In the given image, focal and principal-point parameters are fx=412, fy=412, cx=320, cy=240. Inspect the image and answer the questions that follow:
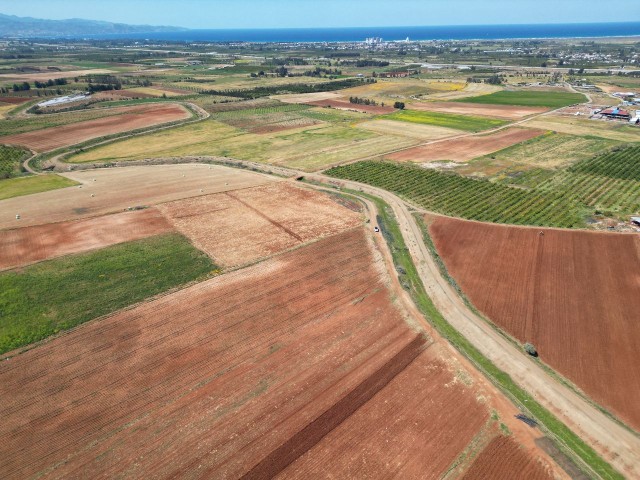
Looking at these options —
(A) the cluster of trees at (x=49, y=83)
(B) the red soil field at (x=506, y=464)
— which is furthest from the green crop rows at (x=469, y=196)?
(A) the cluster of trees at (x=49, y=83)

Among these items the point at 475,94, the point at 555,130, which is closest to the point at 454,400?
the point at 555,130

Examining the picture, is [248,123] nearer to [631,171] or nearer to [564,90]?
[631,171]

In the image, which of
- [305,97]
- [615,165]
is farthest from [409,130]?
[305,97]

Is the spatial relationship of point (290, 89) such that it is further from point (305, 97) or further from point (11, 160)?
point (11, 160)

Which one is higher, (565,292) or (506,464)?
(565,292)

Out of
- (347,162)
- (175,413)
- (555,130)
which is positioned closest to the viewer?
(175,413)

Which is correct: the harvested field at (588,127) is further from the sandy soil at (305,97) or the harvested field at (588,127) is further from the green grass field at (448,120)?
the sandy soil at (305,97)
